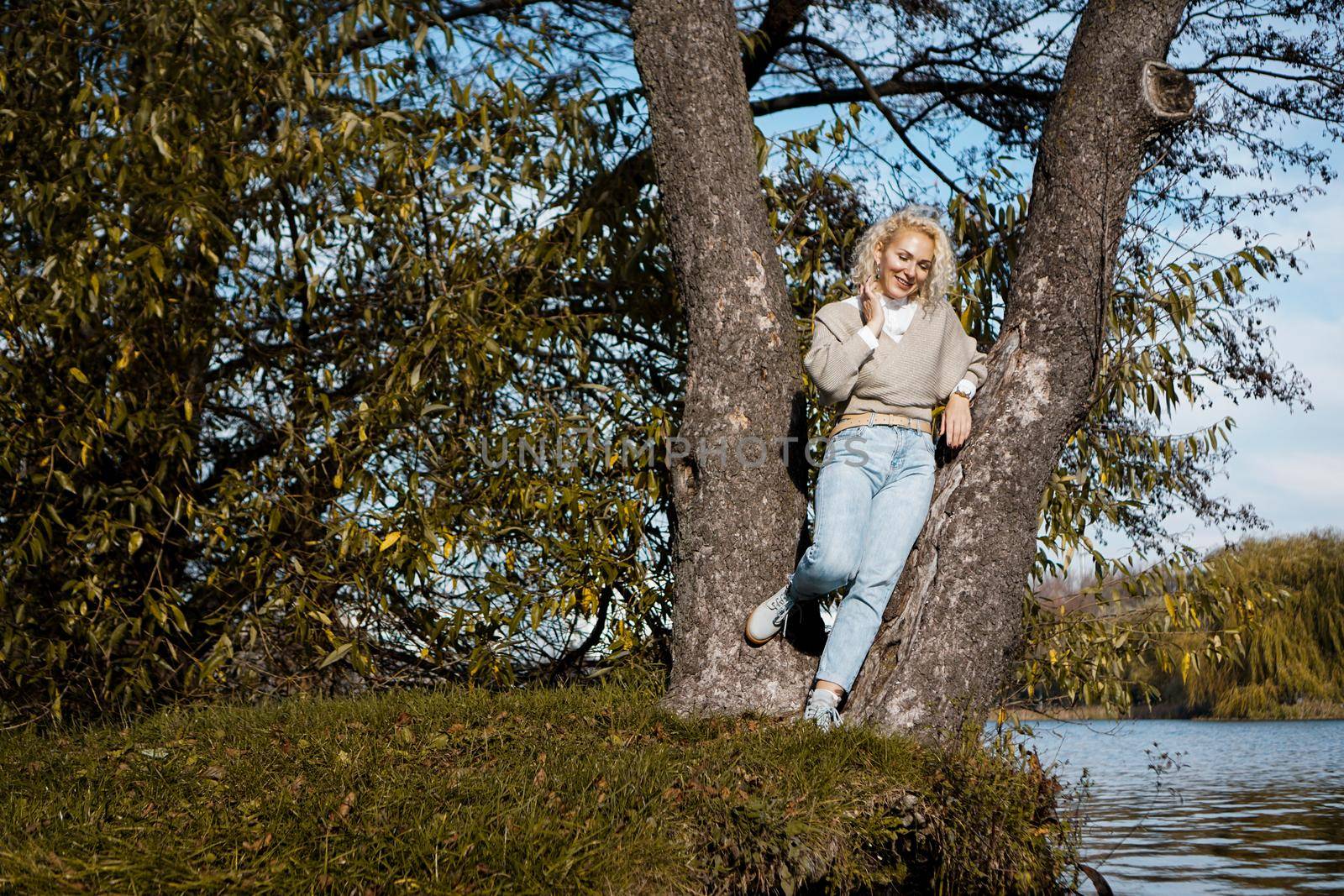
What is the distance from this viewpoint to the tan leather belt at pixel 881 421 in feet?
13.0

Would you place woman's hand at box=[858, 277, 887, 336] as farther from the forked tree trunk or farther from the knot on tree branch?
the knot on tree branch

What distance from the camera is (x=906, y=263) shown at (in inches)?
160

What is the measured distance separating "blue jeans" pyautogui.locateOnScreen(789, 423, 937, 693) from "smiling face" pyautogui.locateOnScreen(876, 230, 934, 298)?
22.2 inches

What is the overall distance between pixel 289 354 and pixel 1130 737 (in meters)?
13.6

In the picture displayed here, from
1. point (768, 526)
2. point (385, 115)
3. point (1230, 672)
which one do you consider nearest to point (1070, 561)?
point (768, 526)

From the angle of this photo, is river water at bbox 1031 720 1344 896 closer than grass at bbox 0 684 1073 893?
No

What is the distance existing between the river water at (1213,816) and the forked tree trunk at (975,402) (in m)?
0.73

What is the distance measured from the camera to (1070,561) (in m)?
5.08

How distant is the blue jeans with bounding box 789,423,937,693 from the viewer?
379 centimetres

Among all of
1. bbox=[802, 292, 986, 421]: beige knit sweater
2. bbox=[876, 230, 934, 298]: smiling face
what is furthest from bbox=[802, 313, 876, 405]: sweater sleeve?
bbox=[876, 230, 934, 298]: smiling face

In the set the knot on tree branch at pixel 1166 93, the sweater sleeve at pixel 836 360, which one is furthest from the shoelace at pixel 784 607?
the knot on tree branch at pixel 1166 93

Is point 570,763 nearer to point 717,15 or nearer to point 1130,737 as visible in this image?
point 717,15

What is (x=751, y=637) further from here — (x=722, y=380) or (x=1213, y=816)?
(x=1213, y=816)

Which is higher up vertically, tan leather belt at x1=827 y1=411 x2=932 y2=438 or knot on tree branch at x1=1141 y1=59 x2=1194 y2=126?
knot on tree branch at x1=1141 y1=59 x2=1194 y2=126
